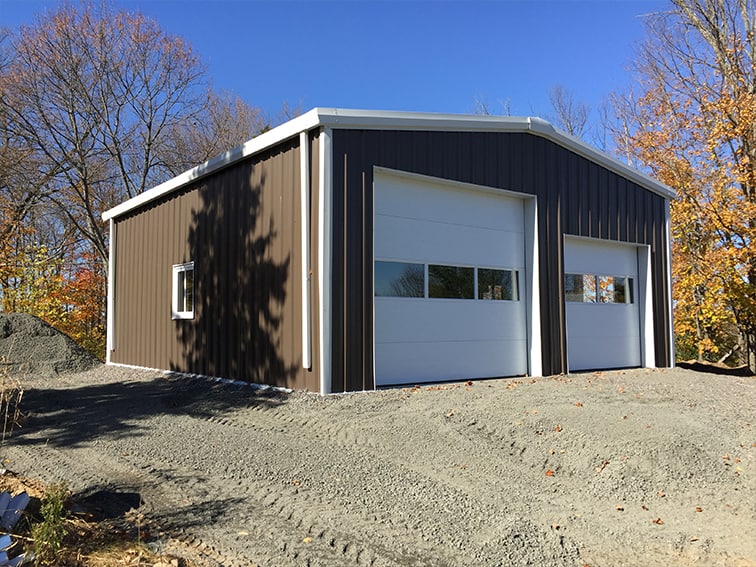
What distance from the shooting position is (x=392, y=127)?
8406mm

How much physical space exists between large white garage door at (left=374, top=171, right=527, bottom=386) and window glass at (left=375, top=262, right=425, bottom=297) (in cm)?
2

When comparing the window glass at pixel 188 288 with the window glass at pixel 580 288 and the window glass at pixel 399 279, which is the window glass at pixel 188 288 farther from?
the window glass at pixel 580 288

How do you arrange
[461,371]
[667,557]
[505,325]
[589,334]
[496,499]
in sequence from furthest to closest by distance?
[589,334] < [505,325] < [461,371] < [496,499] < [667,557]

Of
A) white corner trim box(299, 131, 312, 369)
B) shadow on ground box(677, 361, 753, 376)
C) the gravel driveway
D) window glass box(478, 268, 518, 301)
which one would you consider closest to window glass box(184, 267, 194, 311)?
the gravel driveway

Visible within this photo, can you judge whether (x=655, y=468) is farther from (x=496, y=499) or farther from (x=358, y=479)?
(x=358, y=479)

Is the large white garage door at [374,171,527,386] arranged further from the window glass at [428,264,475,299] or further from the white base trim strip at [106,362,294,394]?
the white base trim strip at [106,362,294,394]

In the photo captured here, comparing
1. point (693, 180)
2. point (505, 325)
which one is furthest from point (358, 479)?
point (693, 180)

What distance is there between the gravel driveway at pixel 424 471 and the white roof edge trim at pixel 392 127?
3.84 meters

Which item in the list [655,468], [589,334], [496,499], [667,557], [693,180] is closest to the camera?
[667,557]

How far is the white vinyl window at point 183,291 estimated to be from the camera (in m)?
10.8

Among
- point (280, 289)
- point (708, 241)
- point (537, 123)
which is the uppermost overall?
point (537, 123)

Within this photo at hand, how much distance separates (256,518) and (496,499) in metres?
2.00

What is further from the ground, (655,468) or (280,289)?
(280,289)

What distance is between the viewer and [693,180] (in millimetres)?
17344
